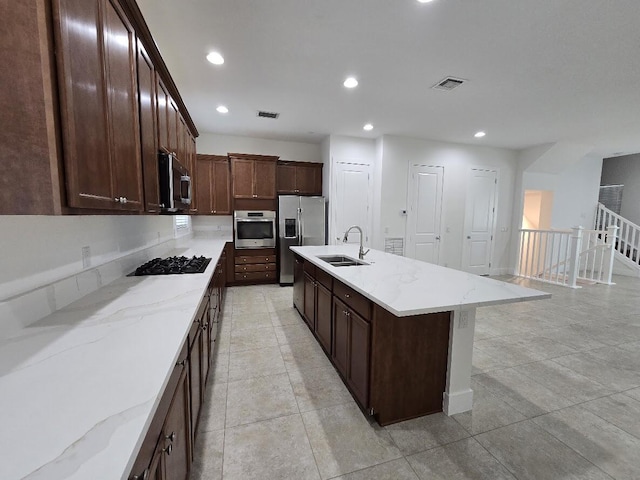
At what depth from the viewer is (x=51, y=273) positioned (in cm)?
137

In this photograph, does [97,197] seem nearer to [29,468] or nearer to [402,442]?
[29,468]

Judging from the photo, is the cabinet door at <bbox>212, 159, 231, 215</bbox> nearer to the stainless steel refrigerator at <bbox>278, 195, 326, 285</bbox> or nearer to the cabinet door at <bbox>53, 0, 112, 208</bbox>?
the stainless steel refrigerator at <bbox>278, 195, 326, 285</bbox>

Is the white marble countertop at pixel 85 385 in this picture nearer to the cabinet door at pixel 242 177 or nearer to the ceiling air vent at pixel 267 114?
the ceiling air vent at pixel 267 114

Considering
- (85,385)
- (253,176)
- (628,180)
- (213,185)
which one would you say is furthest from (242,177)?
(628,180)

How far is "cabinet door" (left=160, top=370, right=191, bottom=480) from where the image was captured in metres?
0.94

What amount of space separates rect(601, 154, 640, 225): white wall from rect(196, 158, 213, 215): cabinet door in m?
10.4

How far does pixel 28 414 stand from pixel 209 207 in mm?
4513

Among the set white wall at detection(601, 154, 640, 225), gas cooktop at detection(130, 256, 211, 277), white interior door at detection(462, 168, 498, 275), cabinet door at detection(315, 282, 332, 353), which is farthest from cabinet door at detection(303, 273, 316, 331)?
white wall at detection(601, 154, 640, 225)

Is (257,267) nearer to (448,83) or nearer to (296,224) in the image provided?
(296,224)

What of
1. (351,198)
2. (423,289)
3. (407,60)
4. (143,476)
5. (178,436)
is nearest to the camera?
(143,476)

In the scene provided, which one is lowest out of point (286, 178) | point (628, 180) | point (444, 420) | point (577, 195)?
point (444, 420)

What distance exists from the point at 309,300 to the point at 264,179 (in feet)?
9.11

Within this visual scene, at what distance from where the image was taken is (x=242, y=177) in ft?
16.1

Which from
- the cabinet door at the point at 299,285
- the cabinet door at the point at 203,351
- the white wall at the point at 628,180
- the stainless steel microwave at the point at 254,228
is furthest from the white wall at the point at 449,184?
the white wall at the point at 628,180
